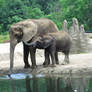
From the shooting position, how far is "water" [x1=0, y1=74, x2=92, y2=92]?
12.2m

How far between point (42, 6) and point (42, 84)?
4859cm

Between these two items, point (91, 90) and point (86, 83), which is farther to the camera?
point (86, 83)

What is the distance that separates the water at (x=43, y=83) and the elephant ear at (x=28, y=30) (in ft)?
5.29

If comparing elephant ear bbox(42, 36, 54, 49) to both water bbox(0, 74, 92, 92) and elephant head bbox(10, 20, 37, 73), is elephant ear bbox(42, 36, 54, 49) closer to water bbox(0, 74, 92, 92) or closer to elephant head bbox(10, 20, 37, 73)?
elephant head bbox(10, 20, 37, 73)

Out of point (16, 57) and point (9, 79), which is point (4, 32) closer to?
point (16, 57)

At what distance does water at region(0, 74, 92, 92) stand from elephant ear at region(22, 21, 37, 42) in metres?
1.61

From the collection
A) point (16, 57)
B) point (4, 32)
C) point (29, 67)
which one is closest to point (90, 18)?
point (4, 32)

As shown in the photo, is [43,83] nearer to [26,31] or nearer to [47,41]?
[47,41]

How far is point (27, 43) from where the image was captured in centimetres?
1496

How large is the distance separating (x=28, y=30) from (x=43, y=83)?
2.68 meters

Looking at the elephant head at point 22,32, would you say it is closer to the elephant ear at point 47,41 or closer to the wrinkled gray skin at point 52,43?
the wrinkled gray skin at point 52,43

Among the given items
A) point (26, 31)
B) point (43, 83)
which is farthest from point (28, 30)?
point (43, 83)

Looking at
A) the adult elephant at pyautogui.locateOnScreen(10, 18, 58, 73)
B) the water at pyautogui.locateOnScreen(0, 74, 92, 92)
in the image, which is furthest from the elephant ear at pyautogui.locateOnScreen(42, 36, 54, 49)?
the water at pyautogui.locateOnScreen(0, 74, 92, 92)

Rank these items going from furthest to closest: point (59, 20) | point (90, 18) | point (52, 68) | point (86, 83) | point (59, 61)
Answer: point (59, 20) < point (90, 18) < point (59, 61) < point (52, 68) < point (86, 83)
